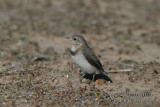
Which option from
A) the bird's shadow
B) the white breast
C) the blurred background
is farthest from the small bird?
the blurred background

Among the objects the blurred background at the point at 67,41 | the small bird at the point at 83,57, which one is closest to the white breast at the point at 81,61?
the small bird at the point at 83,57

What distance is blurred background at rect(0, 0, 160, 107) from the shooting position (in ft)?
26.7

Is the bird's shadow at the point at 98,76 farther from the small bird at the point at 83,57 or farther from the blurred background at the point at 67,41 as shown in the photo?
the small bird at the point at 83,57

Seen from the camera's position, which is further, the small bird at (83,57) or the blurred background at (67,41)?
the blurred background at (67,41)

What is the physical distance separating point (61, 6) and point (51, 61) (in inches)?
331

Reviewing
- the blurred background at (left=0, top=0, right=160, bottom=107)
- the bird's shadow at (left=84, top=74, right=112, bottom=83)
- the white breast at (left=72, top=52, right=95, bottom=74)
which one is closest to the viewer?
the white breast at (left=72, top=52, right=95, bottom=74)

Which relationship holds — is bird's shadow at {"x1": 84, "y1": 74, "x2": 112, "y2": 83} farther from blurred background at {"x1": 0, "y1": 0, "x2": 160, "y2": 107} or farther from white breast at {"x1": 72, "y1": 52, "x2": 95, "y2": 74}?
white breast at {"x1": 72, "y1": 52, "x2": 95, "y2": 74}

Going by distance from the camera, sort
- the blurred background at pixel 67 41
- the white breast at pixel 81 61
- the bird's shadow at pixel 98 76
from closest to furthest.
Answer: the white breast at pixel 81 61
the blurred background at pixel 67 41
the bird's shadow at pixel 98 76

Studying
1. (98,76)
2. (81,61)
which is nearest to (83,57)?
(81,61)

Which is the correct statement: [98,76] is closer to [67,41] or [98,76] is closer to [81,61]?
[81,61]

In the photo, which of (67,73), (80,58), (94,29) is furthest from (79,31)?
(80,58)

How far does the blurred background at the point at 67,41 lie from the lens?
8148 millimetres

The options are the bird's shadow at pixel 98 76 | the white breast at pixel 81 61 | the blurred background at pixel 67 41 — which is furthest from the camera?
the bird's shadow at pixel 98 76

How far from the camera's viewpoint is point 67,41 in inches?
501
